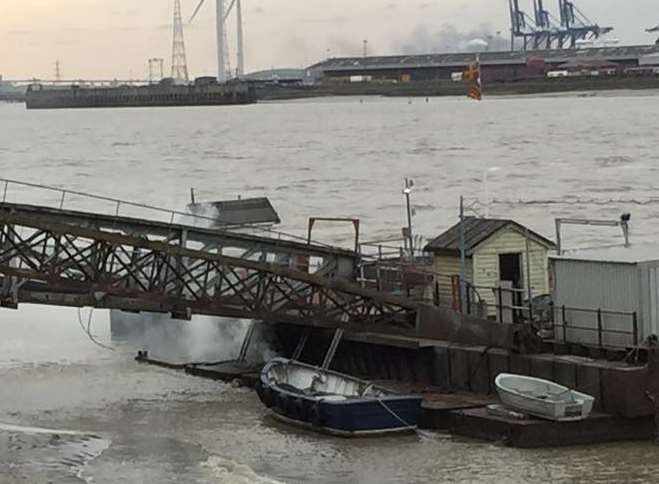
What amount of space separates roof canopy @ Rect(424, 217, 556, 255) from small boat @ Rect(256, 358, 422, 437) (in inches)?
172

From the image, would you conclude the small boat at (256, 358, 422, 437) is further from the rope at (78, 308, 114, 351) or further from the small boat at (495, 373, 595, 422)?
the rope at (78, 308, 114, 351)

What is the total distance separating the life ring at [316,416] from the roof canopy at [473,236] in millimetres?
6052

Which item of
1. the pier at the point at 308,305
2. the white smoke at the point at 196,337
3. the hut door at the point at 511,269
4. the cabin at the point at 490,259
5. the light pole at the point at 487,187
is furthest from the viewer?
the light pole at the point at 487,187

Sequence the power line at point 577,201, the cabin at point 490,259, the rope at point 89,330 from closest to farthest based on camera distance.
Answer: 1. the cabin at point 490,259
2. the rope at point 89,330
3. the power line at point 577,201

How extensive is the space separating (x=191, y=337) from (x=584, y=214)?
124 feet

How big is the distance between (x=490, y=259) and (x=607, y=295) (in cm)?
505

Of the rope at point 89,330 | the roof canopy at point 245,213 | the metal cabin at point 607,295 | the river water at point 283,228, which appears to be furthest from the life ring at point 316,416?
the roof canopy at point 245,213

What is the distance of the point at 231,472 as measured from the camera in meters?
25.7

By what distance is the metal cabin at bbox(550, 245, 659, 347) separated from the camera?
27797 mm

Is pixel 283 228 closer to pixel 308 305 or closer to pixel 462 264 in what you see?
pixel 462 264

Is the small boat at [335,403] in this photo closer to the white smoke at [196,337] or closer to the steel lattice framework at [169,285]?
the steel lattice framework at [169,285]

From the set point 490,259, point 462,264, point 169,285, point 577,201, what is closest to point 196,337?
point 169,285

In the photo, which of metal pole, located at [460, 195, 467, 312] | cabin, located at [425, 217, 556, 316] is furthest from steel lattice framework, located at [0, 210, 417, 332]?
cabin, located at [425, 217, 556, 316]

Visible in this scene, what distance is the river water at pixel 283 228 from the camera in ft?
85.3
